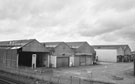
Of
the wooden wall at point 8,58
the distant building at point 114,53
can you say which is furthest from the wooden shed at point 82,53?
the distant building at point 114,53

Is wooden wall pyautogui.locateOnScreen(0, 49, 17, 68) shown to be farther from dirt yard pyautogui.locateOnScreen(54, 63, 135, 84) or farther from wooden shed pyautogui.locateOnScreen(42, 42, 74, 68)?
dirt yard pyautogui.locateOnScreen(54, 63, 135, 84)

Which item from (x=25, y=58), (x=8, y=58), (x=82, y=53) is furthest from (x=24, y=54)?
(x=82, y=53)

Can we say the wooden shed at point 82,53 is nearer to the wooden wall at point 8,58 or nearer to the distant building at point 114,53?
the wooden wall at point 8,58

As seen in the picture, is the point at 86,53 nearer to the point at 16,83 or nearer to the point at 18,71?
the point at 18,71

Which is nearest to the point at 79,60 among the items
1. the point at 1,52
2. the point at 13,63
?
the point at 13,63

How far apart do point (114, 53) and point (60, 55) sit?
91.6 feet

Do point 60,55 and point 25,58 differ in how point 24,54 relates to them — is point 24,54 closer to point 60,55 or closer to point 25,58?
point 25,58

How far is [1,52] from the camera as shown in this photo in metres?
34.6

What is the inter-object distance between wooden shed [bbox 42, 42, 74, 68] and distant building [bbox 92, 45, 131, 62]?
939 inches

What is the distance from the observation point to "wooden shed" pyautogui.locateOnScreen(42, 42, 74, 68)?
111ft

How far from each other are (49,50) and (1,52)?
11.5 metres

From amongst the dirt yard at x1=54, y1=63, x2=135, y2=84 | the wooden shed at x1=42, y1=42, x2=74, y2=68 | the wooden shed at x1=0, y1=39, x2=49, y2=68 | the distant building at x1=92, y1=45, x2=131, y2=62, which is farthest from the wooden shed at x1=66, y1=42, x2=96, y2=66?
the distant building at x1=92, y1=45, x2=131, y2=62

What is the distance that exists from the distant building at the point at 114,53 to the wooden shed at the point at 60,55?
78.3 feet

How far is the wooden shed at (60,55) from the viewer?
111ft
